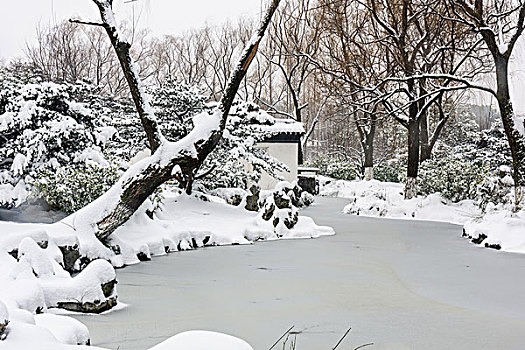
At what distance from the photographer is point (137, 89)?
6.94 meters

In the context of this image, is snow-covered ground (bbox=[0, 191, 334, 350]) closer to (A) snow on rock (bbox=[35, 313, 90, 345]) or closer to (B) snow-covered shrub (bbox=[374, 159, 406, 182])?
(A) snow on rock (bbox=[35, 313, 90, 345])

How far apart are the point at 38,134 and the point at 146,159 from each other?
2.41m

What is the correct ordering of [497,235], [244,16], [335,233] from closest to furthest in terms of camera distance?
[497,235] → [335,233] → [244,16]

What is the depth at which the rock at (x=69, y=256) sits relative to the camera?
5555 millimetres

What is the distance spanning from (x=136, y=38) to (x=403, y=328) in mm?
23329

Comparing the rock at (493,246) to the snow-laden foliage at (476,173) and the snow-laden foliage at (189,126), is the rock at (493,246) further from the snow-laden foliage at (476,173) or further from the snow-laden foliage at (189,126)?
the snow-laden foliage at (189,126)

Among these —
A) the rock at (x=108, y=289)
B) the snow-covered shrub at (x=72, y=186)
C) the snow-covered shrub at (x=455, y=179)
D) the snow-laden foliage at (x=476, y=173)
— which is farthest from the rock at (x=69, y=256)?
the snow-covered shrub at (x=455, y=179)

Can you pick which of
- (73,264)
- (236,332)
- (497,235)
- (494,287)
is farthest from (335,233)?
(236,332)

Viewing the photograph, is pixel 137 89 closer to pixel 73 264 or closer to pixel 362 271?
pixel 73 264

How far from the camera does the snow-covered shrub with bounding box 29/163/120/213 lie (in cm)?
726

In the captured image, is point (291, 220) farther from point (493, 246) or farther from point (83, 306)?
point (83, 306)

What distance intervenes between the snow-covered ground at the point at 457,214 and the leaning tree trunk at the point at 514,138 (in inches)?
17.1

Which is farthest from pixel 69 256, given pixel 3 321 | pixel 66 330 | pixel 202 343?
pixel 202 343

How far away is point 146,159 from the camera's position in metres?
6.72
